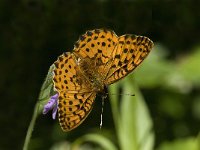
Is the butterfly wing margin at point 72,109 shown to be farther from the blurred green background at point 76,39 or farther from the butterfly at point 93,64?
the blurred green background at point 76,39

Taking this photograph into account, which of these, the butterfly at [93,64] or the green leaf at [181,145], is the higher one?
the butterfly at [93,64]

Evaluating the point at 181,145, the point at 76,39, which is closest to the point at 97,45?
the point at 181,145

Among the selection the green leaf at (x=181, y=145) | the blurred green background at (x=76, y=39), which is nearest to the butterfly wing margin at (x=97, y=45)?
the green leaf at (x=181, y=145)

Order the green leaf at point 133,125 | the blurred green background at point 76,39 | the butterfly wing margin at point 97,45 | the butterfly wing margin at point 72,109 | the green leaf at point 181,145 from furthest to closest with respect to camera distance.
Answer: the blurred green background at point 76,39, the green leaf at point 181,145, the green leaf at point 133,125, the butterfly wing margin at point 97,45, the butterfly wing margin at point 72,109

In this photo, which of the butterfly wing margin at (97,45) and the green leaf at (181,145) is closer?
the butterfly wing margin at (97,45)

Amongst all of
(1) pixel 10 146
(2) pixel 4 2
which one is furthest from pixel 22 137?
(2) pixel 4 2

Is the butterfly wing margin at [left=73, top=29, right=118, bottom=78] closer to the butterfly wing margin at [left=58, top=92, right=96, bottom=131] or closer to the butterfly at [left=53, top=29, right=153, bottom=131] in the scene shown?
the butterfly at [left=53, top=29, right=153, bottom=131]

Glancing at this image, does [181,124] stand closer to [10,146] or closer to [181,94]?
[181,94]

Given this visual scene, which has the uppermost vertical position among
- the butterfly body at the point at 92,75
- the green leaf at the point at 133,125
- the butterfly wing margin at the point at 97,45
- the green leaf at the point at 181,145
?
the butterfly wing margin at the point at 97,45
